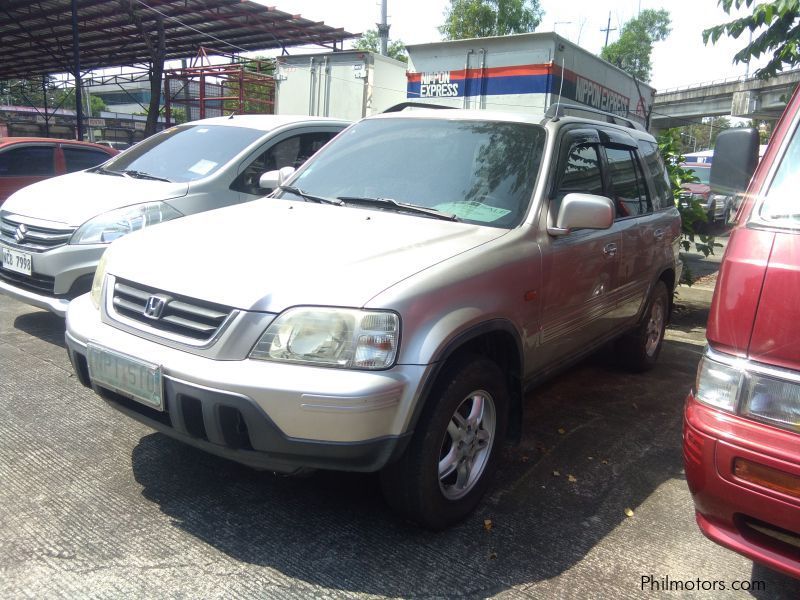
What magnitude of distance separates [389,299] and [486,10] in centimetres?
2503

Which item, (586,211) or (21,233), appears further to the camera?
(21,233)

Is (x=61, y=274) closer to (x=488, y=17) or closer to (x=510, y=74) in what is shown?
(x=510, y=74)

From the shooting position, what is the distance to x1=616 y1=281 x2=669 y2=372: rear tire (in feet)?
16.4

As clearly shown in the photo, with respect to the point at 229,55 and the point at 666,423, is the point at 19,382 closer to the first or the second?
the point at 666,423

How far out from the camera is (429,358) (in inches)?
98.1

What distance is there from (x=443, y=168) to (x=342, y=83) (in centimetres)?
685

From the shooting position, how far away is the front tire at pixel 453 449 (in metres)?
2.61

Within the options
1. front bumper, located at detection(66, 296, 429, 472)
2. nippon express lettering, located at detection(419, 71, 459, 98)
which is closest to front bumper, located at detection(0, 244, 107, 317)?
front bumper, located at detection(66, 296, 429, 472)

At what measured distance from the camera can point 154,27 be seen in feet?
63.8

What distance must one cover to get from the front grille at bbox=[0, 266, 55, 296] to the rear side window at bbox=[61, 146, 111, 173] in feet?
13.0

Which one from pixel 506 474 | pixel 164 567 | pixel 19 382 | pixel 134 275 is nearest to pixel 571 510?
pixel 506 474

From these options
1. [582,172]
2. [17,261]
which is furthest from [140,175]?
[582,172]

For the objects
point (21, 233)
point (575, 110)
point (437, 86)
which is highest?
point (437, 86)

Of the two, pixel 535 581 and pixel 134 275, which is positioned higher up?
pixel 134 275
